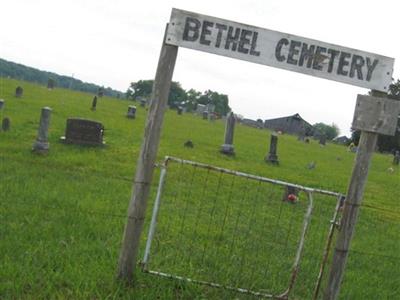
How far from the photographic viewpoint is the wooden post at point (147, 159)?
196 inches

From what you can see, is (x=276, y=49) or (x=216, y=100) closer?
(x=276, y=49)

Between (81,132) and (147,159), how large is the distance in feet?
36.7

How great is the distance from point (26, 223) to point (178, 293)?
2775mm

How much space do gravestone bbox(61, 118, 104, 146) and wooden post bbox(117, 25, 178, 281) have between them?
10.9m

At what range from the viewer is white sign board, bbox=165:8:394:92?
15.9ft

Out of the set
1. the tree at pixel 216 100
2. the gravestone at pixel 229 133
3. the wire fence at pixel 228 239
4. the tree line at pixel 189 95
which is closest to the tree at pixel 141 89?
the tree line at pixel 189 95

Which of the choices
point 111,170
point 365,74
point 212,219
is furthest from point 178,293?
point 111,170

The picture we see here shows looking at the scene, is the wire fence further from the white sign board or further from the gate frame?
the white sign board

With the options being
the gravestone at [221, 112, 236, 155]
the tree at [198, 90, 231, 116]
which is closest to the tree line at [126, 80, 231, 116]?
the tree at [198, 90, 231, 116]

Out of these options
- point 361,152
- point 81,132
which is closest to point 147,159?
point 361,152

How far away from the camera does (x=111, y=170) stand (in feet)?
43.0

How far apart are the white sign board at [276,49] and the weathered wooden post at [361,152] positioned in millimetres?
168

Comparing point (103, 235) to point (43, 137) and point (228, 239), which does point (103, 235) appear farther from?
point (43, 137)

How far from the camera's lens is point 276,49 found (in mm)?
4855
